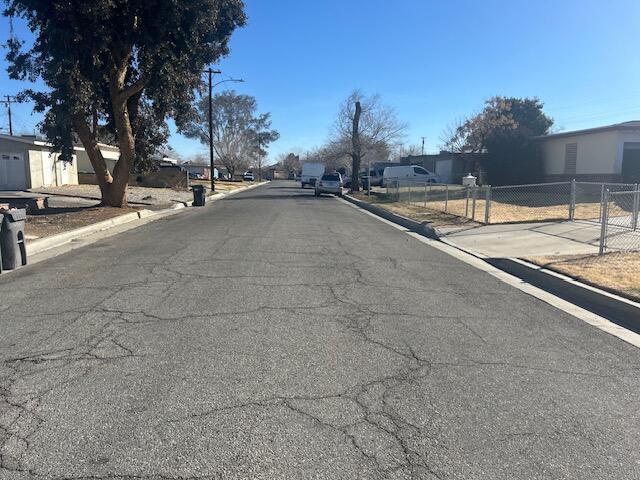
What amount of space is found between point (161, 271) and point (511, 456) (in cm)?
725

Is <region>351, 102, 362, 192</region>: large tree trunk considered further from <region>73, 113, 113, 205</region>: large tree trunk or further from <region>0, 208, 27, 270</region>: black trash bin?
<region>0, 208, 27, 270</region>: black trash bin

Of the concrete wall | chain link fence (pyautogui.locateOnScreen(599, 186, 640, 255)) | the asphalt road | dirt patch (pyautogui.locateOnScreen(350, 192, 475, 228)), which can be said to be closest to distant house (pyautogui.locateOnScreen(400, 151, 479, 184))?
dirt patch (pyautogui.locateOnScreen(350, 192, 475, 228))

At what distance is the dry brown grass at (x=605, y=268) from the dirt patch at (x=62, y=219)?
12128 millimetres

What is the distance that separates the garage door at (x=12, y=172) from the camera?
3247 cm

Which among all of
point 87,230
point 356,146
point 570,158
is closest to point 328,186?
point 356,146

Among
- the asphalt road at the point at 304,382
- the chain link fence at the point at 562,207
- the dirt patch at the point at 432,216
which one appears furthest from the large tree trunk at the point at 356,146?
the asphalt road at the point at 304,382

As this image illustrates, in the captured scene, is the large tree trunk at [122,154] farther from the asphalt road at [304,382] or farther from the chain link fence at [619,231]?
the chain link fence at [619,231]

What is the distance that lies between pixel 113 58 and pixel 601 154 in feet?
A: 73.8

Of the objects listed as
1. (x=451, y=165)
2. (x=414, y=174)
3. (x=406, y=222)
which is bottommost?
(x=406, y=222)

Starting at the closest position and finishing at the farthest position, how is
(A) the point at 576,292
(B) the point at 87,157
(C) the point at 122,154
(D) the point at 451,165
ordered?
(A) the point at 576,292
(C) the point at 122,154
(B) the point at 87,157
(D) the point at 451,165

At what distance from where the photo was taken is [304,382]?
4598 mm

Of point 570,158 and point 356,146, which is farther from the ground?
point 356,146

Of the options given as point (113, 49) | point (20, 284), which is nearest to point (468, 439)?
point (20, 284)

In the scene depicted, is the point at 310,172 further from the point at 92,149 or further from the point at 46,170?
the point at 92,149
